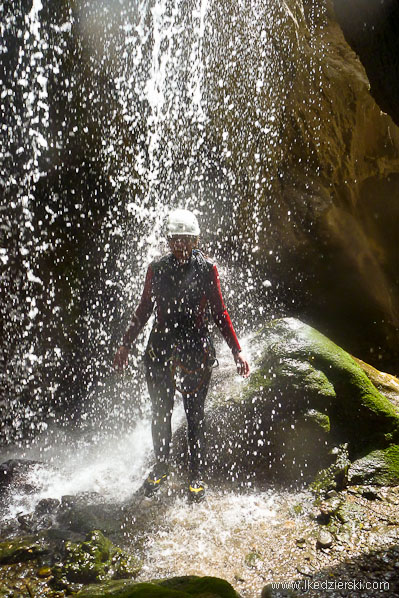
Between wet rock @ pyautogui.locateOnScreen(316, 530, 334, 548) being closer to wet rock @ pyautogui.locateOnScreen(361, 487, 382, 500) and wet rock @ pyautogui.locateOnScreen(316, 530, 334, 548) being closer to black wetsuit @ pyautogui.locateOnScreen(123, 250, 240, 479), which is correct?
wet rock @ pyautogui.locateOnScreen(361, 487, 382, 500)

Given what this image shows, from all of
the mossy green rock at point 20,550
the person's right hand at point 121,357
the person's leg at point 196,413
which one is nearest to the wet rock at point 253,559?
the person's leg at point 196,413

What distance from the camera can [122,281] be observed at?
6.85m

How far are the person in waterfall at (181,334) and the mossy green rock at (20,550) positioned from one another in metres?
1.10

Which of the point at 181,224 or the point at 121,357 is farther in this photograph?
the point at 121,357

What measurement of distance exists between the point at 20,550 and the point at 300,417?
3.05 metres

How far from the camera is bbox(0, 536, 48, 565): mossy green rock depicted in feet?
10.6

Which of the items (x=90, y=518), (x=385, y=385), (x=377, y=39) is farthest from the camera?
(x=385, y=385)

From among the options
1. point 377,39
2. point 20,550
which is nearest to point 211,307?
point 377,39

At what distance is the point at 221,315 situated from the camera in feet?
12.7

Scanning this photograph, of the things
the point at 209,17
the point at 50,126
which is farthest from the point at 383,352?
the point at 50,126

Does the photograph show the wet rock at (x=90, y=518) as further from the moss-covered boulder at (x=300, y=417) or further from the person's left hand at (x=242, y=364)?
the person's left hand at (x=242, y=364)

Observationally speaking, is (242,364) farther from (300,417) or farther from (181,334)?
(300,417)

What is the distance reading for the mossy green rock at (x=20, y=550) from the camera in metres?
3.23

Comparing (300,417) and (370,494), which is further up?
(300,417)
